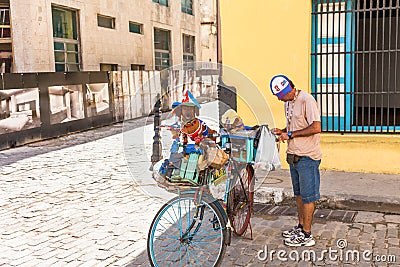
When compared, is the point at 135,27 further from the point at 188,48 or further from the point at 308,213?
the point at 308,213

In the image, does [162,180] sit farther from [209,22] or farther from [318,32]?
[209,22]

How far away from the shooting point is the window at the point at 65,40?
1866cm

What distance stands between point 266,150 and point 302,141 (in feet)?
1.28

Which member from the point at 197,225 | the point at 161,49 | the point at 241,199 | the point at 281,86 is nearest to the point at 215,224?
the point at 197,225

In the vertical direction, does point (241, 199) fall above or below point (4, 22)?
below

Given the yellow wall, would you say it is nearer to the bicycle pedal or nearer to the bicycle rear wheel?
the bicycle rear wheel

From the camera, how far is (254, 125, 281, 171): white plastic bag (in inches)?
184

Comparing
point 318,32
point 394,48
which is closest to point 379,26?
point 394,48

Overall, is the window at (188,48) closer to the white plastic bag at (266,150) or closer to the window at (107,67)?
the window at (107,67)

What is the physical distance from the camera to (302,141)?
15.6ft

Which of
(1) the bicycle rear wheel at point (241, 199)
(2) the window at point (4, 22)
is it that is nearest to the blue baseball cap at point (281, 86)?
(1) the bicycle rear wheel at point (241, 199)

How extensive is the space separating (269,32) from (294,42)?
0.44 metres

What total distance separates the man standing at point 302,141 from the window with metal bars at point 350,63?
294 cm

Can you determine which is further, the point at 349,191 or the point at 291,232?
the point at 349,191
